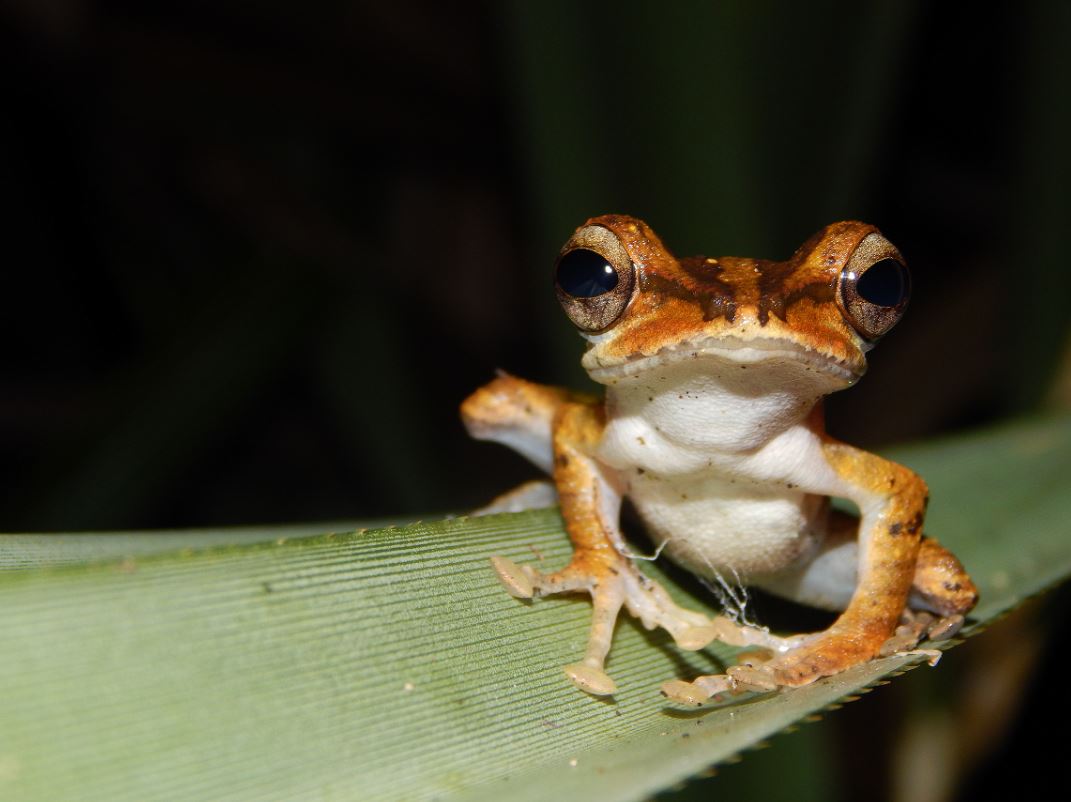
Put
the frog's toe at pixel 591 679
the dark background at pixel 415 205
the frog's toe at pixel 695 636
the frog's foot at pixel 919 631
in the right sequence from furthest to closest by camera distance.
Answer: the dark background at pixel 415 205, the frog's foot at pixel 919 631, the frog's toe at pixel 695 636, the frog's toe at pixel 591 679

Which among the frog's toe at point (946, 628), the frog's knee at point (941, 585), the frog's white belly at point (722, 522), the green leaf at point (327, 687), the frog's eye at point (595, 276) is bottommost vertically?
the green leaf at point (327, 687)

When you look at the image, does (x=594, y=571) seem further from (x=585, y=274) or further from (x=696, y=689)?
(x=585, y=274)

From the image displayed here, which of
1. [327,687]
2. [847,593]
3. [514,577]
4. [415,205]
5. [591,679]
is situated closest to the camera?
[327,687]

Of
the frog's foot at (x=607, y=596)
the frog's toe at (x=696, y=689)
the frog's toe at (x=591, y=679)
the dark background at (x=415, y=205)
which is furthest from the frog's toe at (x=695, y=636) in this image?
the dark background at (x=415, y=205)

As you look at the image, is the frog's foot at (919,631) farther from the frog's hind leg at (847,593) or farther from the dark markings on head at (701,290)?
the dark markings on head at (701,290)

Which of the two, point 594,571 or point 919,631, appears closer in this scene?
point 594,571

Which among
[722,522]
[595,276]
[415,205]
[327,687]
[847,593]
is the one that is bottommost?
[327,687]

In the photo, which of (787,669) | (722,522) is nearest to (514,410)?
(722,522)
